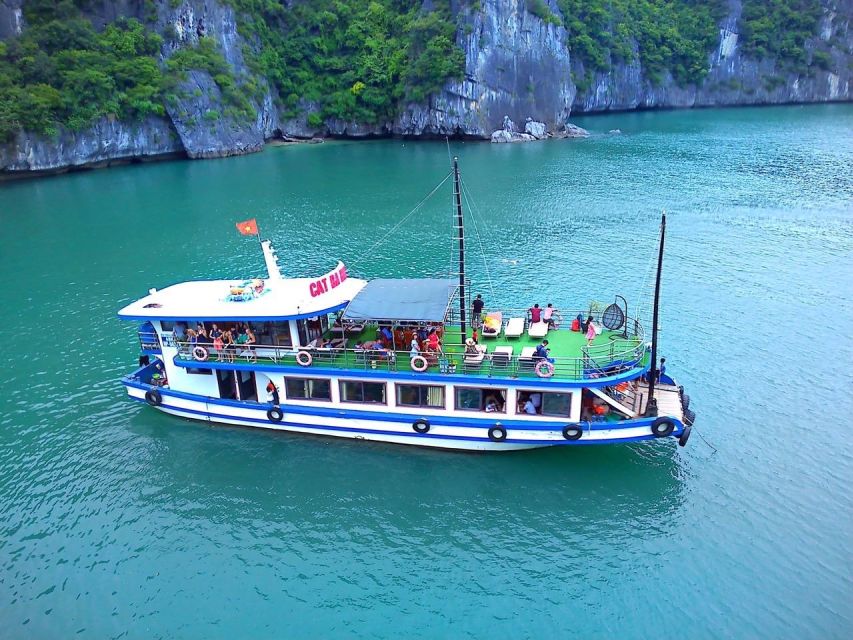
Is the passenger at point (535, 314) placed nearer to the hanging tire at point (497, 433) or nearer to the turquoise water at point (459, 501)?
the hanging tire at point (497, 433)

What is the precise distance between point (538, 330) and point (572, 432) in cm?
359

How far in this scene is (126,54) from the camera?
73.8 metres

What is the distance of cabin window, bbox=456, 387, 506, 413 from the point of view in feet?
58.5

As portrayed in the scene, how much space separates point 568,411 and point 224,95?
254 ft

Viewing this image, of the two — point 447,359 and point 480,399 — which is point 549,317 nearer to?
point 480,399

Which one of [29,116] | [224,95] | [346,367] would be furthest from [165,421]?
[224,95]

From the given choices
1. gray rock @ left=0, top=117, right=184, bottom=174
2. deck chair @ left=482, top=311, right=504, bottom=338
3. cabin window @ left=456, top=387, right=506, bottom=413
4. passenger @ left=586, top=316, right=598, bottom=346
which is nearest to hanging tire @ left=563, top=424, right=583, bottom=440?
cabin window @ left=456, top=387, right=506, bottom=413

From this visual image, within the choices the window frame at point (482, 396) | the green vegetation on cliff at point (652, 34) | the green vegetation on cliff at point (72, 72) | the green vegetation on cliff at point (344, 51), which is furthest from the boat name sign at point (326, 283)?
the green vegetation on cliff at point (652, 34)

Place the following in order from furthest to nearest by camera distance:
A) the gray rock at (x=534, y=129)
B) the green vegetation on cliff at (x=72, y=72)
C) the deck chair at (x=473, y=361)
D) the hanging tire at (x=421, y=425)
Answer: the gray rock at (x=534, y=129), the green vegetation on cliff at (x=72, y=72), the hanging tire at (x=421, y=425), the deck chair at (x=473, y=361)

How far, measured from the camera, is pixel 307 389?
19.2 meters

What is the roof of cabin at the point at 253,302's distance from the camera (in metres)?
18.7

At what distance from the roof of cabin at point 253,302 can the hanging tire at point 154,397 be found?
2.77 m

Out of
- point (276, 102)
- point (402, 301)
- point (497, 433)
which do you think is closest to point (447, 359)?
point (402, 301)

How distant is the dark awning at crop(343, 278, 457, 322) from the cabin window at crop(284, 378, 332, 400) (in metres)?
2.36
